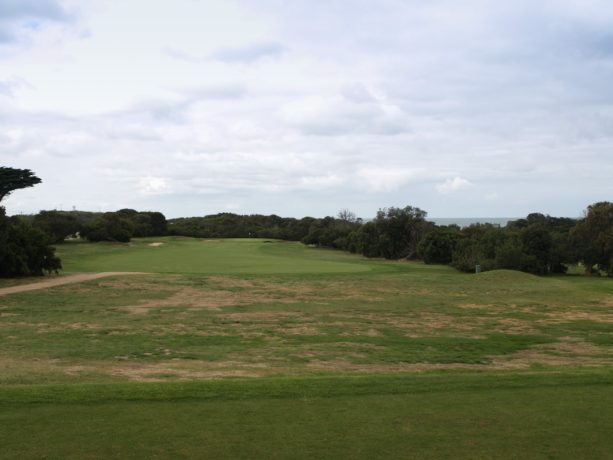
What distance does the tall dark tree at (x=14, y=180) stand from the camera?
46.9 m

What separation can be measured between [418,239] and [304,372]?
208ft

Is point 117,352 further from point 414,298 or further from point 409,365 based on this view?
point 414,298

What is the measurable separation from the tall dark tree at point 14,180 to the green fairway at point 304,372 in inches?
756

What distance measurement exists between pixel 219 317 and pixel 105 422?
16.1 metres

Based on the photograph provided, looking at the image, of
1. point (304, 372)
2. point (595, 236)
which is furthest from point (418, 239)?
point (304, 372)

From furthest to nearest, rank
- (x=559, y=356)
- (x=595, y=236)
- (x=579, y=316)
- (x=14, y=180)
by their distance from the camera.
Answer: (x=595, y=236), (x=14, y=180), (x=579, y=316), (x=559, y=356)

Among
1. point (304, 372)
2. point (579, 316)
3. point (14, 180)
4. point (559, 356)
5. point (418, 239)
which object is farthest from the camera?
point (418, 239)

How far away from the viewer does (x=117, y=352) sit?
49.2 ft

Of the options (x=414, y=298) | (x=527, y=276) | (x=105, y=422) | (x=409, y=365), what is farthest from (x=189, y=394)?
(x=527, y=276)

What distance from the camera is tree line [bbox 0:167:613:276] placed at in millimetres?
39844

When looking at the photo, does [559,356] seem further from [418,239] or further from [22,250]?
[418,239]

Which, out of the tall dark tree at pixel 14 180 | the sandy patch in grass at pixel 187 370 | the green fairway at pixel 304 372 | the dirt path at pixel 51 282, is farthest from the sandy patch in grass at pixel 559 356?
the tall dark tree at pixel 14 180

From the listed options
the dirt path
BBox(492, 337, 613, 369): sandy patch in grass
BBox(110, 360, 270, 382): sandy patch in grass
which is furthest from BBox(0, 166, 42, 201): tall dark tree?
BBox(492, 337, 613, 369): sandy patch in grass

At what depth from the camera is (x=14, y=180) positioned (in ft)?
155
